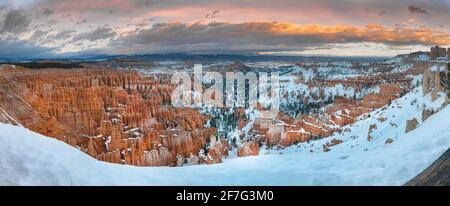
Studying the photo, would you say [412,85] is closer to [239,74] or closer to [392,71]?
[392,71]
